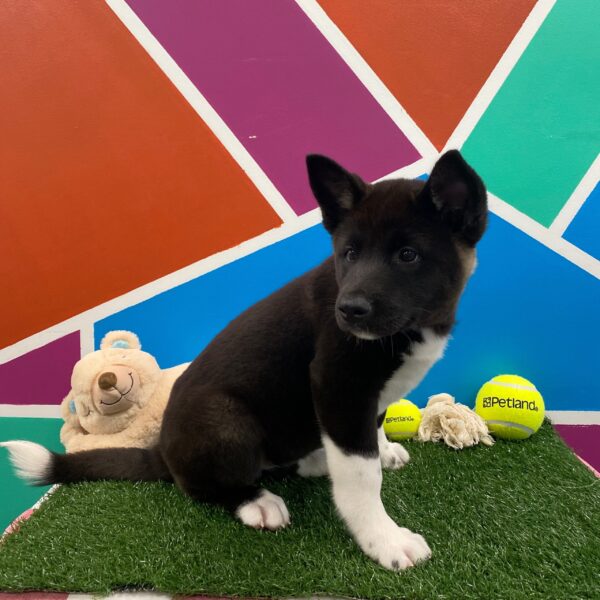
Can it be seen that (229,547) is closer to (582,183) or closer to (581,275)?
(581,275)

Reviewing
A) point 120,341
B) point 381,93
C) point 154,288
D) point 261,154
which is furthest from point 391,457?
point 381,93

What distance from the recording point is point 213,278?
3.16m

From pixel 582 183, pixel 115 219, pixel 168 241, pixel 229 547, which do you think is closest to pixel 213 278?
pixel 168 241

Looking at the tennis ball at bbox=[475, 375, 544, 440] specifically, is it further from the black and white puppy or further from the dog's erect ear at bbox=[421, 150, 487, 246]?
the dog's erect ear at bbox=[421, 150, 487, 246]

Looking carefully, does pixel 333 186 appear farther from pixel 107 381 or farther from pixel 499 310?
pixel 499 310

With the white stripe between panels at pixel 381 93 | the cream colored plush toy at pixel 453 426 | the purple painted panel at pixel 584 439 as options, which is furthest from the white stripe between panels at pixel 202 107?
the purple painted panel at pixel 584 439

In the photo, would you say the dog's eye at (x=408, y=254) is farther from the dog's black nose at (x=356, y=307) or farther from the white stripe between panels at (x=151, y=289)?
the white stripe between panels at (x=151, y=289)

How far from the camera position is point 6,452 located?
3.33 metres

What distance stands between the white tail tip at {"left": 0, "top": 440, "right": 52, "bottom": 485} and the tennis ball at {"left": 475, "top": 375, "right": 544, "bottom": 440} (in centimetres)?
209

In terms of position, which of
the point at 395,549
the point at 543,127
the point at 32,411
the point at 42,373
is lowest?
the point at 32,411

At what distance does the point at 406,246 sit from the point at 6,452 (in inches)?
116

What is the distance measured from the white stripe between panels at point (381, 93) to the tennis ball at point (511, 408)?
133cm

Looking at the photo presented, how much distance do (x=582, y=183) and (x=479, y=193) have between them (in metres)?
1.69

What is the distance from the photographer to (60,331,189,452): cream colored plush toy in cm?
263
